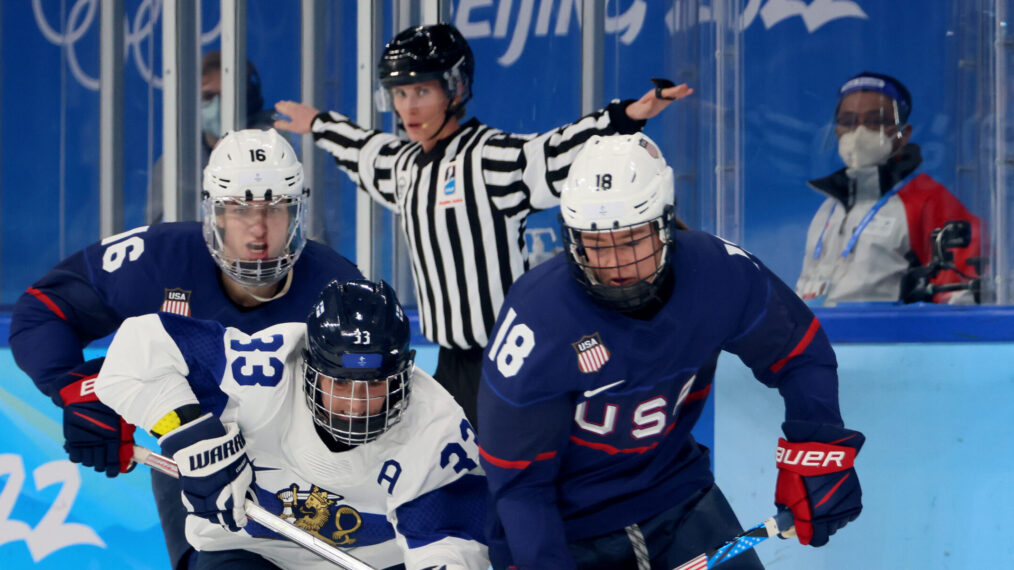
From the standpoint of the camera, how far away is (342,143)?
336 cm

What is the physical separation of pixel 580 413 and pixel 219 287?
0.95 m

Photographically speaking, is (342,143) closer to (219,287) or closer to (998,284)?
(219,287)

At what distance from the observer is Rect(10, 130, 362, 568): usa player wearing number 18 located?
249cm

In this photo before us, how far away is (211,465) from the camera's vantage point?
6.71 feet

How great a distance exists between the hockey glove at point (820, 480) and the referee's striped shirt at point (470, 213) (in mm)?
1045

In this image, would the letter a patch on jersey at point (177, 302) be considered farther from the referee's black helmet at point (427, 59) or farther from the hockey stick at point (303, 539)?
the referee's black helmet at point (427, 59)

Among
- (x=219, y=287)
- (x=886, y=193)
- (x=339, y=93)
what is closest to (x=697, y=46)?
(x=886, y=193)

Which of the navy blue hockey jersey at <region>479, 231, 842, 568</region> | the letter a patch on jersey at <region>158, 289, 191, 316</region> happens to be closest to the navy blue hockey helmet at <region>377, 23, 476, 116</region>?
the letter a patch on jersey at <region>158, 289, 191, 316</region>

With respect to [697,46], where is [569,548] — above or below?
below

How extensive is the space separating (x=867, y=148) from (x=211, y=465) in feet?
8.21

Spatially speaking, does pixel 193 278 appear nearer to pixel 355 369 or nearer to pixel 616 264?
pixel 355 369

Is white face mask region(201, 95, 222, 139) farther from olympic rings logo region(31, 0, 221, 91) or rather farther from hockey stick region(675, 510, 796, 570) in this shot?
hockey stick region(675, 510, 796, 570)

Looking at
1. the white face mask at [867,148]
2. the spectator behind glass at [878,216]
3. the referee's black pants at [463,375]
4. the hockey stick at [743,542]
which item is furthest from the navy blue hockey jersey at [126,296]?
the white face mask at [867,148]

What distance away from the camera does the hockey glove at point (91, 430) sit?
2398 millimetres
